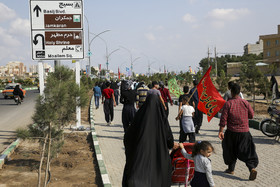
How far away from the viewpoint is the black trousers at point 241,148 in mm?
5312

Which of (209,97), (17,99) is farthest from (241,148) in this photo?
(17,99)

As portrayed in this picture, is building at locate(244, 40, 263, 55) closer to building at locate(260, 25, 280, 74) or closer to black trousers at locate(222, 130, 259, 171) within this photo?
building at locate(260, 25, 280, 74)

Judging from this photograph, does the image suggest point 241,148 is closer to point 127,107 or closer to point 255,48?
point 127,107

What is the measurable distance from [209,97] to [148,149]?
4.79 metres

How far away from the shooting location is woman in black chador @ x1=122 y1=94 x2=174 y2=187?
10.1 feet

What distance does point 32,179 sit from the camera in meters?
5.45

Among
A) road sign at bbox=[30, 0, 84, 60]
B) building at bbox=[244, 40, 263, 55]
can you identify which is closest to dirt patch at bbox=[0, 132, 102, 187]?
road sign at bbox=[30, 0, 84, 60]

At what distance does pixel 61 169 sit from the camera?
603 centimetres

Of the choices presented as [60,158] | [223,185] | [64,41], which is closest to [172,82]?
[64,41]

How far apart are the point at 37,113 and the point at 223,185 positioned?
3274 millimetres

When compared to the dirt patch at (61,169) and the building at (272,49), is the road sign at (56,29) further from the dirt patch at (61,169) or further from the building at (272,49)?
the building at (272,49)

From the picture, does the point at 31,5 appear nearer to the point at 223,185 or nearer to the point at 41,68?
the point at 41,68

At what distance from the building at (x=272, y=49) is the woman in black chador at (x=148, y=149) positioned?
70700mm

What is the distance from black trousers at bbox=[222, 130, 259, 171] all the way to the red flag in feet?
6.48
